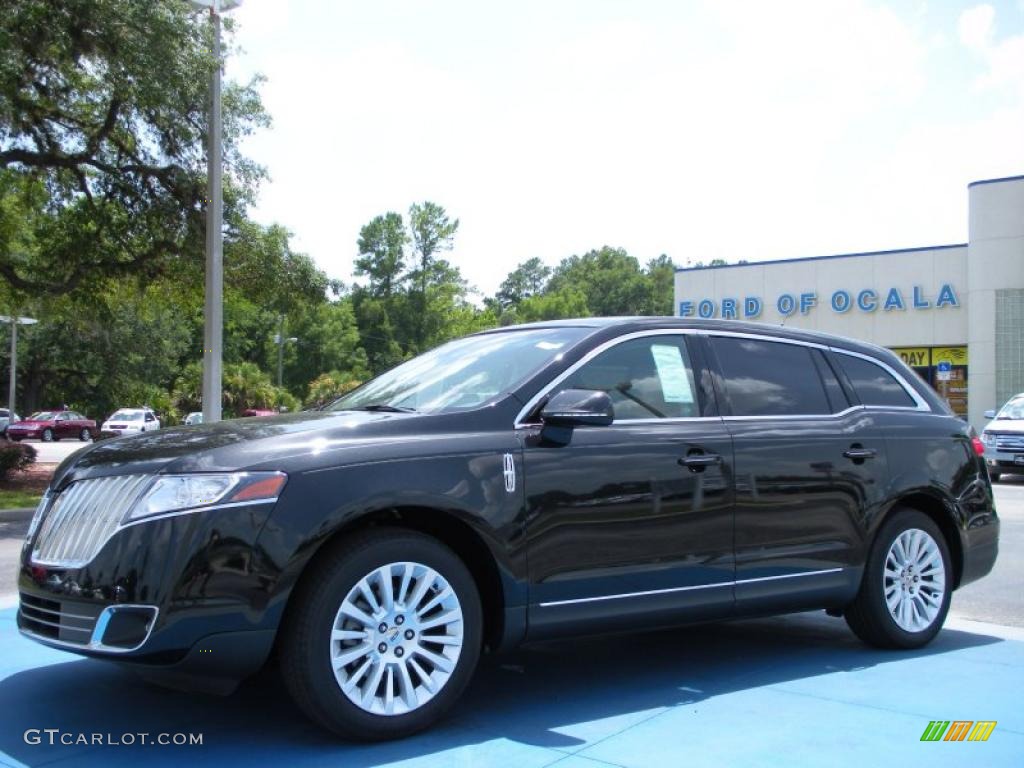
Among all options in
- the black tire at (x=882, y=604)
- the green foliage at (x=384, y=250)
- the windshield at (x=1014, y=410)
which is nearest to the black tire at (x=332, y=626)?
the black tire at (x=882, y=604)

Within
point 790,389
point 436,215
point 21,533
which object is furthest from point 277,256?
point 436,215

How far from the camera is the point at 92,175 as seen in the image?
65.4 ft

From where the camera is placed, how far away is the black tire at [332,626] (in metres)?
3.83

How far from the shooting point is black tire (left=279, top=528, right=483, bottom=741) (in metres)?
3.83

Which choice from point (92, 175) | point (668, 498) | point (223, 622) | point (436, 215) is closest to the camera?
point (223, 622)

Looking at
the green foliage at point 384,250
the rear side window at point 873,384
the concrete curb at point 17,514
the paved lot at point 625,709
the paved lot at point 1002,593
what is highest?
the green foliage at point 384,250

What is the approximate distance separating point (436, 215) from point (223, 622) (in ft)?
254

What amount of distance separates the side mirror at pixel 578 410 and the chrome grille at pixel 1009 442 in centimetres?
Answer: 1824

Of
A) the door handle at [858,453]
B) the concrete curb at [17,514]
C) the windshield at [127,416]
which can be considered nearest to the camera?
the door handle at [858,453]

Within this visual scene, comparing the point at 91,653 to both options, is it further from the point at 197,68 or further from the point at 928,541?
the point at 197,68

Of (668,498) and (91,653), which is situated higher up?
(668,498)

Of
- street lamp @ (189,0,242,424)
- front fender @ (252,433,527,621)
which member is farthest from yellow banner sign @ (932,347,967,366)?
front fender @ (252,433,527,621)

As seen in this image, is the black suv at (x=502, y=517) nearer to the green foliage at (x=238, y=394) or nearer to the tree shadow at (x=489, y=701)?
the tree shadow at (x=489, y=701)

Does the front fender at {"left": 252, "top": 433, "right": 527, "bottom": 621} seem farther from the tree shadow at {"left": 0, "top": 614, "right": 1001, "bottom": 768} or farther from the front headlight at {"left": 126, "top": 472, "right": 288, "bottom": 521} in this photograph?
the tree shadow at {"left": 0, "top": 614, "right": 1001, "bottom": 768}
